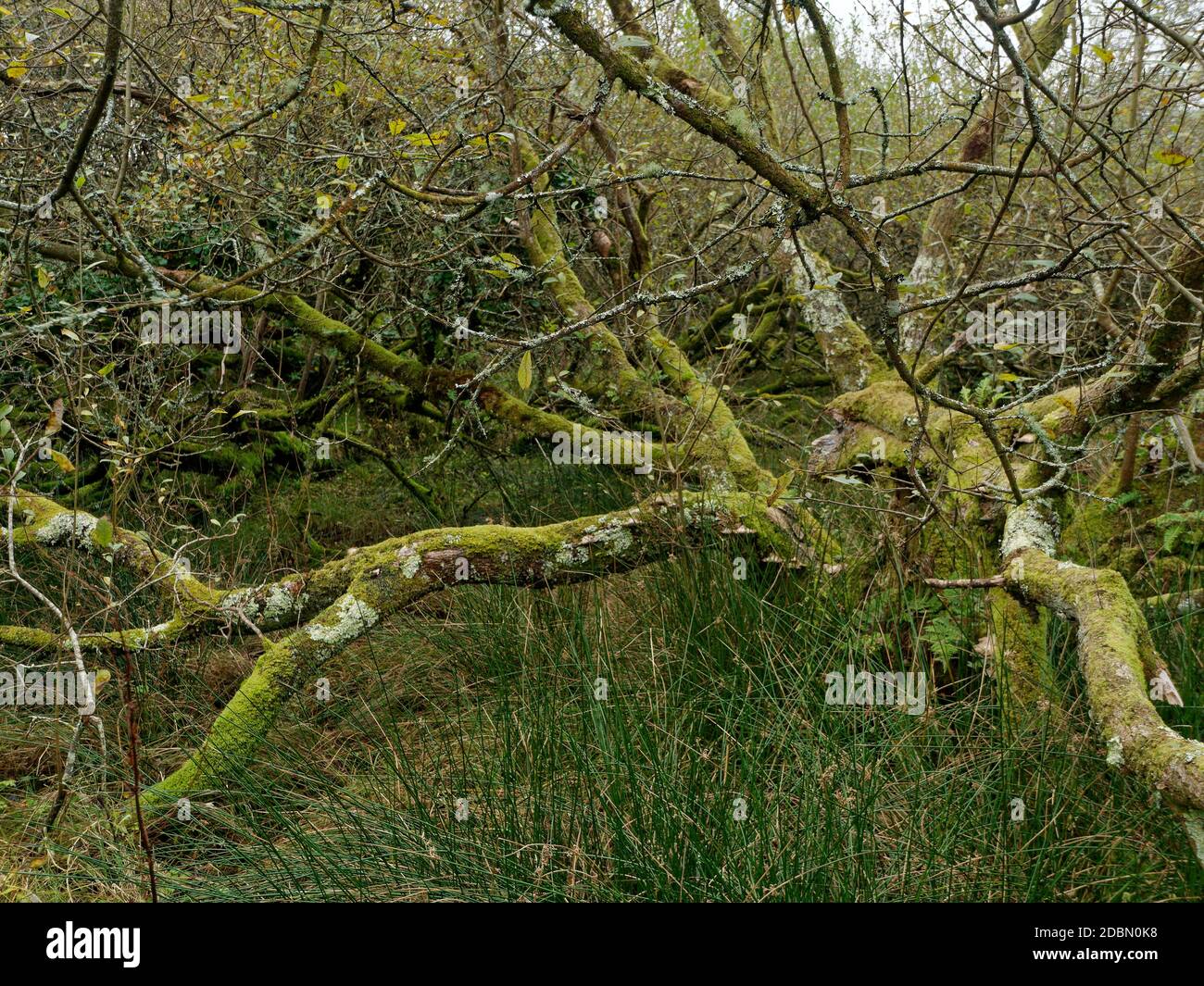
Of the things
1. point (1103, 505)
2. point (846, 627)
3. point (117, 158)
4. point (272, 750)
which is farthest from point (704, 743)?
point (117, 158)

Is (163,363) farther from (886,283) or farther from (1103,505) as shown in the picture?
(1103,505)

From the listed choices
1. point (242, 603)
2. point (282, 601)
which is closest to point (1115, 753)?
point (282, 601)

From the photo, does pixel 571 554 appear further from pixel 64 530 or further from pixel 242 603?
pixel 64 530

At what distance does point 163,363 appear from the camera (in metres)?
4.98

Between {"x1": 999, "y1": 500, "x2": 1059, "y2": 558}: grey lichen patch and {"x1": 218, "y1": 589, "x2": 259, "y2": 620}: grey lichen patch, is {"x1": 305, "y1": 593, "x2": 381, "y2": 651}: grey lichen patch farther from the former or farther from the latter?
{"x1": 999, "y1": 500, "x2": 1059, "y2": 558}: grey lichen patch

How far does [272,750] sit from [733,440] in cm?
240

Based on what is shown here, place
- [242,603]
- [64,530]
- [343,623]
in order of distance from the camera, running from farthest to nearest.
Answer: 1. [64,530]
2. [242,603]
3. [343,623]

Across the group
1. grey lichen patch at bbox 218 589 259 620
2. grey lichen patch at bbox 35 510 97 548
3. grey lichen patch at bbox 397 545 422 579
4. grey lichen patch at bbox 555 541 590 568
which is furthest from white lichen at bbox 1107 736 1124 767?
grey lichen patch at bbox 35 510 97 548

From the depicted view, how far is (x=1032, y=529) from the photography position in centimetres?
288

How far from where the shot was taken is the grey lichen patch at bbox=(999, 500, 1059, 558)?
9.29ft

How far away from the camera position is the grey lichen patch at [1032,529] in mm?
2830

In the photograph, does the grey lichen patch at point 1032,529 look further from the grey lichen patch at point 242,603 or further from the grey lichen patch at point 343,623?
the grey lichen patch at point 242,603

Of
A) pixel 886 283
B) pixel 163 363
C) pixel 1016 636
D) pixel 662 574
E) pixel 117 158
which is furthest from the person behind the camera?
pixel 163 363

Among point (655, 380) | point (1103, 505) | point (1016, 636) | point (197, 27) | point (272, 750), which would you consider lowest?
Answer: point (272, 750)
